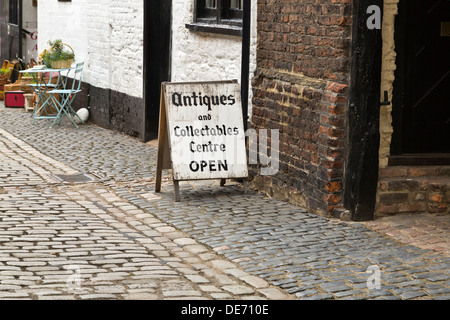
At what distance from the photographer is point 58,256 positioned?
6.30 meters

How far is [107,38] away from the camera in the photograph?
1377 cm

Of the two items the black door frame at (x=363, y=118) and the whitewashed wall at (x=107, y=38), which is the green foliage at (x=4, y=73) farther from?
the black door frame at (x=363, y=118)

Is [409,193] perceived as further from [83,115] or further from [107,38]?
[83,115]

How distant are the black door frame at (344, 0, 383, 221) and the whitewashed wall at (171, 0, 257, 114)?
6.62ft

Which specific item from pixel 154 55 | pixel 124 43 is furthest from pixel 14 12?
pixel 154 55

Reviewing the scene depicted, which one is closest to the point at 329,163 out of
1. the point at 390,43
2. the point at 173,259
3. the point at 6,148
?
the point at 390,43

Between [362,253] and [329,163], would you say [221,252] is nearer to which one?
[362,253]

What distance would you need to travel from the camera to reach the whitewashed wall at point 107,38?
1277cm

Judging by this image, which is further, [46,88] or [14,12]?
[14,12]

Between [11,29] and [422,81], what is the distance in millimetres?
14511

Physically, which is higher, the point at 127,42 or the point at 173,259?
the point at 127,42

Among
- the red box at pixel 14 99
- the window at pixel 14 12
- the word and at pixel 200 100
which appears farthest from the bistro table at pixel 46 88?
the word and at pixel 200 100

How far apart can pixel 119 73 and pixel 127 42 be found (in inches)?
25.7

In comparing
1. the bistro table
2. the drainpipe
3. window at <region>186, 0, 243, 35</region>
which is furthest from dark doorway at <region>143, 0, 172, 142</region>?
the drainpipe
